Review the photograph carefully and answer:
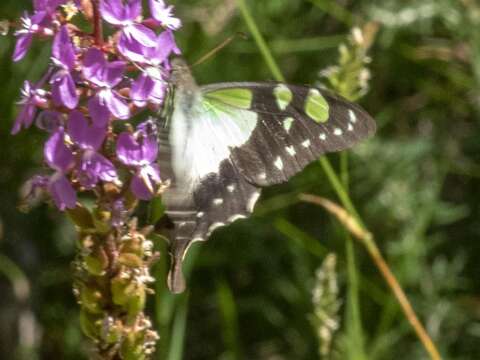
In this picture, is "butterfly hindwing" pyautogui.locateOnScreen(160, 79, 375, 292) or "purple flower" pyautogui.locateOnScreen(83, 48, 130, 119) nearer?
"purple flower" pyautogui.locateOnScreen(83, 48, 130, 119)

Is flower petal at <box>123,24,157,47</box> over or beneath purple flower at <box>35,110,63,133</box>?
over

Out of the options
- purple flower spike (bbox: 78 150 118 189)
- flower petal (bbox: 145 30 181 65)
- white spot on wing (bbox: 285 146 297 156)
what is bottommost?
white spot on wing (bbox: 285 146 297 156)

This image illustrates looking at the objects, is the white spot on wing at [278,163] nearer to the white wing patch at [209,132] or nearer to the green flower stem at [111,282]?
the white wing patch at [209,132]

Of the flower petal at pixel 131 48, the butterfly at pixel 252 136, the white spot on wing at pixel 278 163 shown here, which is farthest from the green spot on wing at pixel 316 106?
the flower petal at pixel 131 48

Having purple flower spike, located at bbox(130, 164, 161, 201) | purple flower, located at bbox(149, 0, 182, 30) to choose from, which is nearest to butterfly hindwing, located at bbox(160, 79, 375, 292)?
purple flower, located at bbox(149, 0, 182, 30)

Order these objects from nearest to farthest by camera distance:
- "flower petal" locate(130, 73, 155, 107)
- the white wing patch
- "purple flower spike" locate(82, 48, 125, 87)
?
"purple flower spike" locate(82, 48, 125, 87) < "flower petal" locate(130, 73, 155, 107) < the white wing patch

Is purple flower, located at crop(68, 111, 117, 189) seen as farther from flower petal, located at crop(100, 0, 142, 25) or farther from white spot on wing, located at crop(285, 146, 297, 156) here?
white spot on wing, located at crop(285, 146, 297, 156)

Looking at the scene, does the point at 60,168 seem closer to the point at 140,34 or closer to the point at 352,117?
the point at 140,34

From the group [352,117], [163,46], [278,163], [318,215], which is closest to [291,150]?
[278,163]
